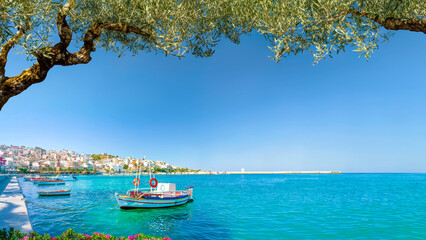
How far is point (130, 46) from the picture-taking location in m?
8.77

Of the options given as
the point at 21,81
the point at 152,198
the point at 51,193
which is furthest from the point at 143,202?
the point at 21,81

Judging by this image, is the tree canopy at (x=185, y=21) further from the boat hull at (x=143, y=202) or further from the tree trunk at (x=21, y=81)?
the boat hull at (x=143, y=202)

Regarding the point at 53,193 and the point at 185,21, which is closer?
the point at 185,21

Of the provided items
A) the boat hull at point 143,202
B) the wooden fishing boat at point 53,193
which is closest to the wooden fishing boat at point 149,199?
the boat hull at point 143,202

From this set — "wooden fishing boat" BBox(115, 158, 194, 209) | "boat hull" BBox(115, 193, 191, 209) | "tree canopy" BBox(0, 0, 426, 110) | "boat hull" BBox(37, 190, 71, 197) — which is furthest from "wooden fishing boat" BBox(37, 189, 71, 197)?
"tree canopy" BBox(0, 0, 426, 110)

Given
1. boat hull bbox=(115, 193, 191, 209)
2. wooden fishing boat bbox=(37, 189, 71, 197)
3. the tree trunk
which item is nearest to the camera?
the tree trunk

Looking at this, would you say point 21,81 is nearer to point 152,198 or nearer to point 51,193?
point 152,198

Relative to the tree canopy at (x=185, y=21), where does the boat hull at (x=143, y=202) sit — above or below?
below

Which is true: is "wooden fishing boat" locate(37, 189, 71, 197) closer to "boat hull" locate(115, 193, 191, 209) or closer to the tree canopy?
"boat hull" locate(115, 193, 191, 209)

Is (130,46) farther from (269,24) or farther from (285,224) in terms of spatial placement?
(285,224)

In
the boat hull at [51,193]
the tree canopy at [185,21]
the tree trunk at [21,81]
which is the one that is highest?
the tree canopy at [185,21]

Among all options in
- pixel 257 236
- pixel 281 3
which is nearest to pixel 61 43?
pixel 281 3

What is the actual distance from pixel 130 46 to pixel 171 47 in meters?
2.47

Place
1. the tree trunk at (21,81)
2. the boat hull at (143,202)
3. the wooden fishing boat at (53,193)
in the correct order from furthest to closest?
1. the wooden fishing boat at (53,193)
2. the boat hull at (143,202)
3. the tree trunk at (21,81)
